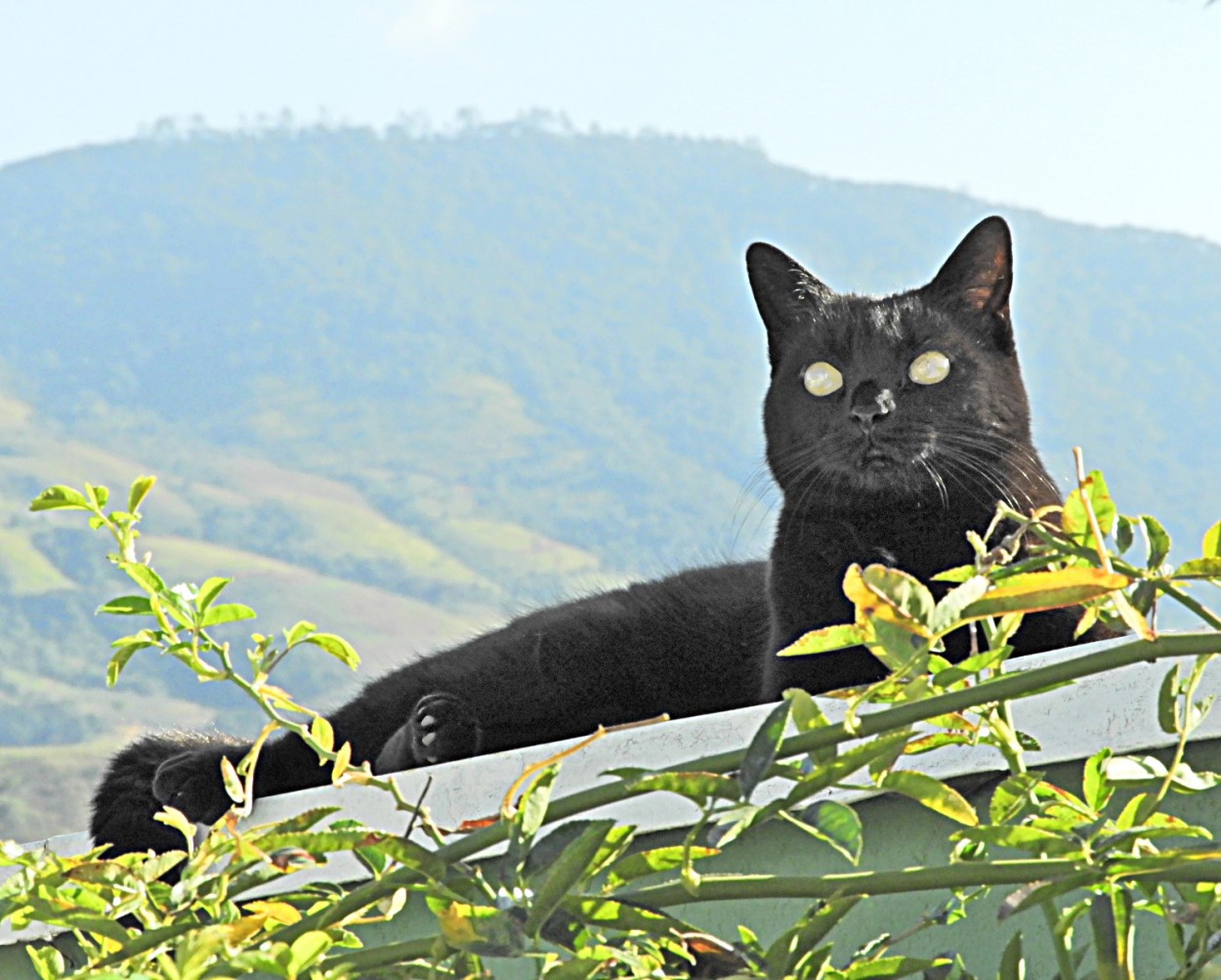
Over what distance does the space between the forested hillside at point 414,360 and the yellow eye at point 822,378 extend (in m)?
39.1

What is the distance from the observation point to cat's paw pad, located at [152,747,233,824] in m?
1.38

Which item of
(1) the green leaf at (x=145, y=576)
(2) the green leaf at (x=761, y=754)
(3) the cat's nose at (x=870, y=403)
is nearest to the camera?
(2) the green leaf at (x=761, y=754)

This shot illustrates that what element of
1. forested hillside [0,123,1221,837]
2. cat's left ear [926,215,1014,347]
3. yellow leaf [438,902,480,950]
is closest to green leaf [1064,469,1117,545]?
yellow leaf [438,902,480,950]

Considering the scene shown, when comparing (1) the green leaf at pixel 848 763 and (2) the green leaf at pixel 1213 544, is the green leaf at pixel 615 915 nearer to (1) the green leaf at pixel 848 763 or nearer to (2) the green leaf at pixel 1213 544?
(1) the green leaf at pixel 848 763

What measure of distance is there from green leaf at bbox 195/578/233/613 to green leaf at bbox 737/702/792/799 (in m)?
0.31

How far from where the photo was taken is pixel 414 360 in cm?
6388

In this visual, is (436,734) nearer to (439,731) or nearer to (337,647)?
(439,731)

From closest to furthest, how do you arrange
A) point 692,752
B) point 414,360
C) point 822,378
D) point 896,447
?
point 692,752 → point 896,447 → point 822,378 → point 414,360

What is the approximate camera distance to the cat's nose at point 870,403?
1.56m

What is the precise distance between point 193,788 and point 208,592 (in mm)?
802

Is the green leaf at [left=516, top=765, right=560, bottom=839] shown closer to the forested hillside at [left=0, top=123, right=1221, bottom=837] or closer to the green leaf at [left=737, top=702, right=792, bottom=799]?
the green leaf at [left=737, top=702, right=792, bottom=799]

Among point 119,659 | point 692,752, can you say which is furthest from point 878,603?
point 119,659

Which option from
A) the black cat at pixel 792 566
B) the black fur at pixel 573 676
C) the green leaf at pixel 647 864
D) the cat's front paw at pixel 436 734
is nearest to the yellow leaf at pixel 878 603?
the green leaf at pixel 647 864

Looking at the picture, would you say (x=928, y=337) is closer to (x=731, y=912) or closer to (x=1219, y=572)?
(x=731, y=912)
